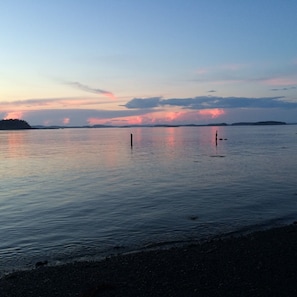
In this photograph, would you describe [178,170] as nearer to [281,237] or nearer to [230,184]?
[230,184]

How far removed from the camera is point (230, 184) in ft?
105

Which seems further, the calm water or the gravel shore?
the calm water

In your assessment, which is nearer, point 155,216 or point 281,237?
point 281,237

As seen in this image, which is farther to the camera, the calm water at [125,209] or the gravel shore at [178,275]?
the calm water at [125,209]

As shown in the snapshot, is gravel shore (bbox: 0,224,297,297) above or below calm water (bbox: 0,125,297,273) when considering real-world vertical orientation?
above

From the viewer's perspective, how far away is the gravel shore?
9102mm

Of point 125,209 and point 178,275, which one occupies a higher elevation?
point 178,275

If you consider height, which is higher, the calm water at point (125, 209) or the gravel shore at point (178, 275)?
the gravel shore at point (178, 275)

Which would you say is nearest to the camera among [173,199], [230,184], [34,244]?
[34,244]

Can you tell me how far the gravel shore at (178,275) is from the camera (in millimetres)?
9102

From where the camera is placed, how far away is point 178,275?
10164mm

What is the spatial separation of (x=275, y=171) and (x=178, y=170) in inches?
431

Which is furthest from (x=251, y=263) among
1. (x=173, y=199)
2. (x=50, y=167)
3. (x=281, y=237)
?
(x=50, y=167)

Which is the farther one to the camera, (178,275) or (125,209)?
(125,209)
